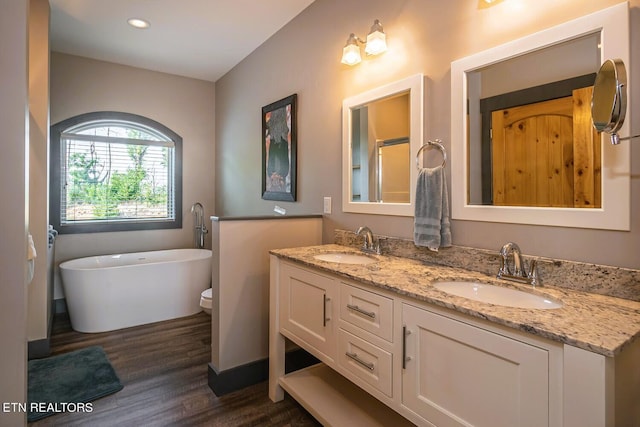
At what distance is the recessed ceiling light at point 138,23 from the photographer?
2.86m

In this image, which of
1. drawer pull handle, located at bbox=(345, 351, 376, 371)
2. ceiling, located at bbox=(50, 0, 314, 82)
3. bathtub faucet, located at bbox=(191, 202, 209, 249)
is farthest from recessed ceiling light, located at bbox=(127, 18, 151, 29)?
drawer pull handle, located at bbox=(345, 351, 376, 371)

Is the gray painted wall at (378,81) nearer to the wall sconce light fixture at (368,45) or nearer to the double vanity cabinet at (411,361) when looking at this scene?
the wall sconce light fixture at (368,45)

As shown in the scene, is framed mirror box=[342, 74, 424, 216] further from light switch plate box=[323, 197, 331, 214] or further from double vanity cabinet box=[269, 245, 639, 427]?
double vanity cabinet box=[269, 245, 639, 427]

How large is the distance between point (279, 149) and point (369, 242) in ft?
4.56

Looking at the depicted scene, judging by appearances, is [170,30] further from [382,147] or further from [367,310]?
[367,310]

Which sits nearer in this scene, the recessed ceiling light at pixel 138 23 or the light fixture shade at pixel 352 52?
the light fixture shade at pixel 352 52

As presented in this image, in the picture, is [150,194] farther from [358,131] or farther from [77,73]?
[358,131]

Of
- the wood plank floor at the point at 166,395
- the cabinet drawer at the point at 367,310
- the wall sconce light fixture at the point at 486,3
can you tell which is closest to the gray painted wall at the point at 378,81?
the wall sconce light fixture at the point at 486,3

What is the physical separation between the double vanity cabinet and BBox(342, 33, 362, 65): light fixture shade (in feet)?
4.02

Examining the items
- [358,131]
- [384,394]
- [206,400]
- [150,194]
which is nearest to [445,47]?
[358,131]

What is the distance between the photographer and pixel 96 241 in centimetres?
374

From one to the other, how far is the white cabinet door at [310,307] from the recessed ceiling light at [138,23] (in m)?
2.48

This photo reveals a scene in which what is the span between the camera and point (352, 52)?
2137mm

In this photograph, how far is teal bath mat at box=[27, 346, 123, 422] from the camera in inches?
77.9
